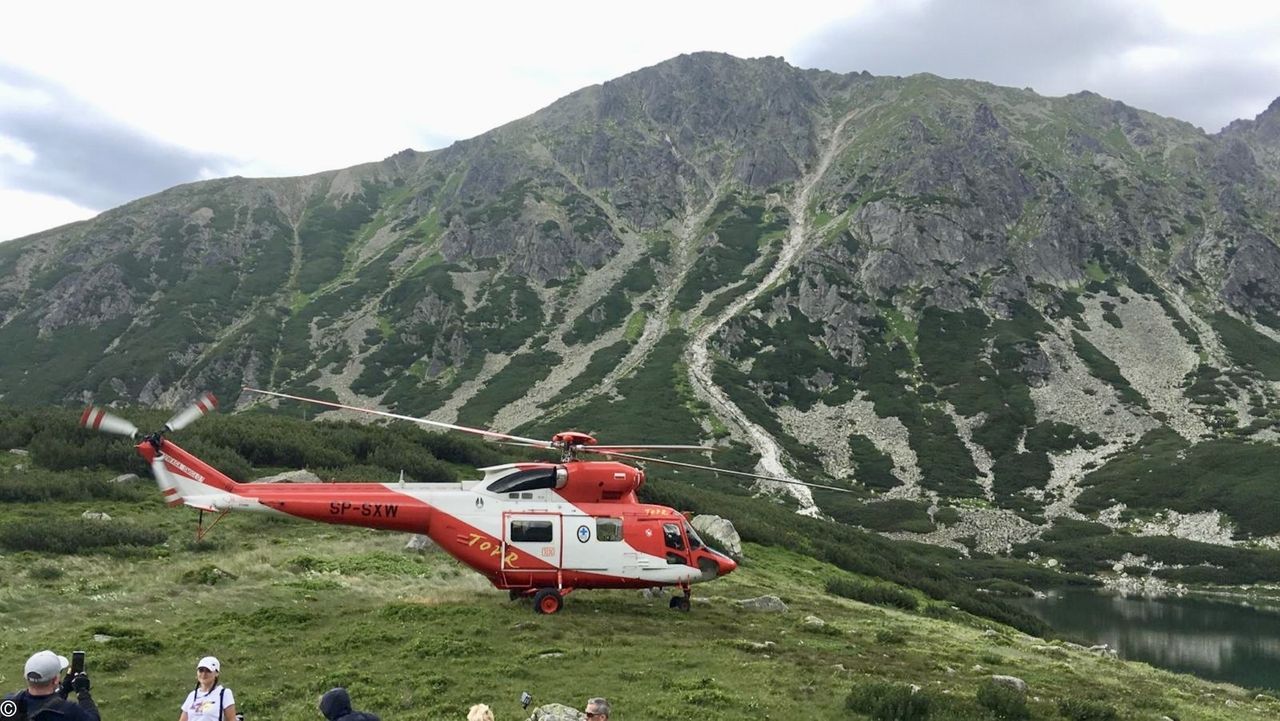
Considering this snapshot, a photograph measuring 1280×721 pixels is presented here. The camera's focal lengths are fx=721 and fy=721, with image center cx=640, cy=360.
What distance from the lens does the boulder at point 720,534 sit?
3416 centimetres

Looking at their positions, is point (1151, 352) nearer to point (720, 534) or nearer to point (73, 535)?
point (720, 534)

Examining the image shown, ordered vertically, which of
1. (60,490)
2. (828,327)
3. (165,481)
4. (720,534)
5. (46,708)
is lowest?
(720,534)

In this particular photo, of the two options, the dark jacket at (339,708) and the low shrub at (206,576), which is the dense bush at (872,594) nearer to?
the low shrub at (206,576)

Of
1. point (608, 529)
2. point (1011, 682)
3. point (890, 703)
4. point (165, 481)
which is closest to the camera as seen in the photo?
point (890, 703)

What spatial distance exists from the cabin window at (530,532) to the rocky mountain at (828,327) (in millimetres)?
66493

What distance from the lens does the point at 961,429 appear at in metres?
106

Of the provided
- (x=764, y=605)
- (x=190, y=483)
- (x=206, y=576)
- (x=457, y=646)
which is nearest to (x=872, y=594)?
(x=764, y=605)

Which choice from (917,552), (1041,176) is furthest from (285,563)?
(1041,176)

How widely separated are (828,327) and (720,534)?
10618 centimetres

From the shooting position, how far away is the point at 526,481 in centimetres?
2000

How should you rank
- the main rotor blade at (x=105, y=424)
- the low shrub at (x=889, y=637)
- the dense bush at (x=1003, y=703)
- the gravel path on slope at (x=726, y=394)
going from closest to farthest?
the dense bush at (x=1003, y=703), the main rotor blade at (x=105, y=424), the low shrub at (x=889, y=637), the gravel path on slope at (x=726, y=394)

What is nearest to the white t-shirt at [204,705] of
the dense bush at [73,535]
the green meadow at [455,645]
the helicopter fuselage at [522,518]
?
the green meadow at [455,645]

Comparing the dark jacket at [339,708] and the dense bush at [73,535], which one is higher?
the dark jacket at [339,708]

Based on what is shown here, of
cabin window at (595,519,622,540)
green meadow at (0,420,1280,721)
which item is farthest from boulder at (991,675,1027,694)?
cabin window at (595,519,622,540)
